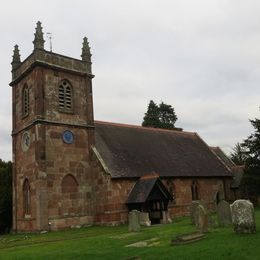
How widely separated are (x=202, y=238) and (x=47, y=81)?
68.2ft

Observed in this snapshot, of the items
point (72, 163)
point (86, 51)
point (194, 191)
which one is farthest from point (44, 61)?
point (194, 191)

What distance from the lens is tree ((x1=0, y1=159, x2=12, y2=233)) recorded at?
37094mm

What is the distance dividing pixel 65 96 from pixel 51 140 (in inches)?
171

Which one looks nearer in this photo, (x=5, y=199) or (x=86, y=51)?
(x=86, y=51)

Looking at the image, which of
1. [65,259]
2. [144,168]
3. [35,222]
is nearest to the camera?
[65,259]

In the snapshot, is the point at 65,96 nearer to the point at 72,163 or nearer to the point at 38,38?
the point at 38,38

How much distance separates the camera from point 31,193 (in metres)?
30.7

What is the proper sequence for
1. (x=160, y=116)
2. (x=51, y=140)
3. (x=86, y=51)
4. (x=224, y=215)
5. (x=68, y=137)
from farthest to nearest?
1. (x=160, y=116)
2. (x=86, y=51)
3. (x=68, y=137)
4. (x=51, y=140)
5. (x=224, y=215)

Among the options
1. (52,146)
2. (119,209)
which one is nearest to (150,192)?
(119,209)

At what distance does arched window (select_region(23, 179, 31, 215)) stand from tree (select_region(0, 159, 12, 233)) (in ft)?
19.6

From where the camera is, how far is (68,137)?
106ft

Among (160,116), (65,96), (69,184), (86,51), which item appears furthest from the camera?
(160,116)

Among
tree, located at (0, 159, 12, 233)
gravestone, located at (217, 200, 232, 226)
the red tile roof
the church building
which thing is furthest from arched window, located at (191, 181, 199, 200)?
tree, located at (0, 159, 12, 233)

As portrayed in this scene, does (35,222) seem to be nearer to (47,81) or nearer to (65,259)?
(47,81)
